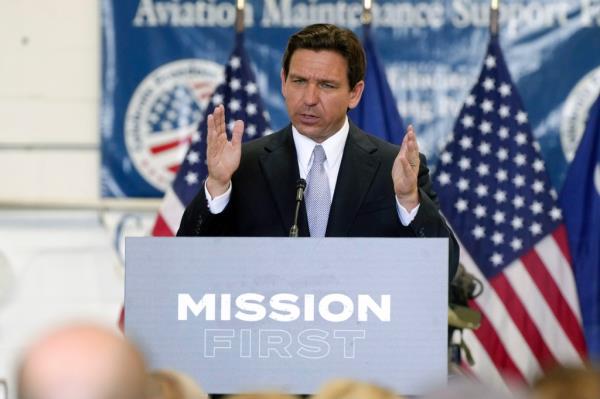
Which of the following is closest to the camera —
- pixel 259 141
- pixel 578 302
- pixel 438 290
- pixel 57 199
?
pixel 438 290

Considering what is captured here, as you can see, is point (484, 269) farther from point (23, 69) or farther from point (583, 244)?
point (23, 69)

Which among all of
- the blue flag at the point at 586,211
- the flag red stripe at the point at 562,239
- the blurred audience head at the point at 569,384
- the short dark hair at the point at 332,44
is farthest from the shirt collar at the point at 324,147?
the blue flag at the point at 586,211

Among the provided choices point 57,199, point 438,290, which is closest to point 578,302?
point 57,199

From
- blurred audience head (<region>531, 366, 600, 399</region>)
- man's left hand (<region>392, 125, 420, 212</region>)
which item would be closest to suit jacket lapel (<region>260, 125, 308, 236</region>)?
man's left hand (<region>392, 125, 420, 212</region>)

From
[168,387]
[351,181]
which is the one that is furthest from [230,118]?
[168,387]

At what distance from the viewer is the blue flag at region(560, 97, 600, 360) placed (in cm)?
Result: 644

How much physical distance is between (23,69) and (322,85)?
3.75 meters

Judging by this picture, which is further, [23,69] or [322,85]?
[23,69]

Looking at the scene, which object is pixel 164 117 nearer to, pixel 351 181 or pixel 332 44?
pixel 332 44

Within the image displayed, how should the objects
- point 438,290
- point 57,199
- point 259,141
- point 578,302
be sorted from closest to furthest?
point 438,290, point 259,141, point 578,302, point 57,199

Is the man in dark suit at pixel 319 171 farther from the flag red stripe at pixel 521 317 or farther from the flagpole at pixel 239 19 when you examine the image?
the flag red stripe at pixel 521 317

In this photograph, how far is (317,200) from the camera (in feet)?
11.2

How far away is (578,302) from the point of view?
20.9 feet

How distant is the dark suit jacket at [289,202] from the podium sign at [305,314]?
0.48 meters
